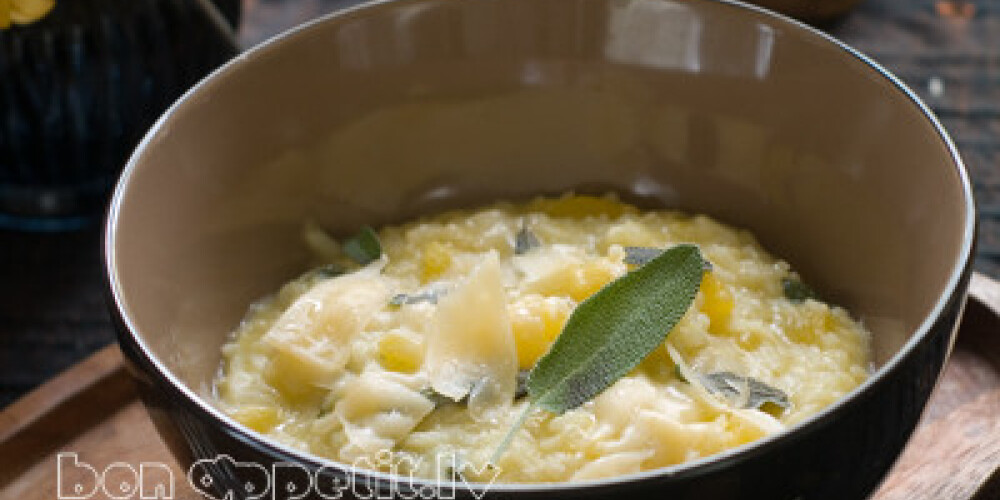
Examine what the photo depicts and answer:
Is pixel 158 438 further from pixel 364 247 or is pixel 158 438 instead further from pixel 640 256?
pixel 640 256

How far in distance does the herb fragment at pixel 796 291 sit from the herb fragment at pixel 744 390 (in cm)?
30

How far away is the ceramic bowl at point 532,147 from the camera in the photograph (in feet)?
6.84

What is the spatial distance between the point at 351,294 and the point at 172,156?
35cm

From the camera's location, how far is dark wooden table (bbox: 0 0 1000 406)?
8.59ft

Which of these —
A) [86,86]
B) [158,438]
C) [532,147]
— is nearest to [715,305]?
[532,147]

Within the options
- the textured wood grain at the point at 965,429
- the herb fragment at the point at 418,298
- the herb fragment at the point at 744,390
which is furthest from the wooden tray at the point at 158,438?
the herb fragment at the point at 418,298

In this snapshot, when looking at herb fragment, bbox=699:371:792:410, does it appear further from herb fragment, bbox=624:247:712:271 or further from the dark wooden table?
the dark wooden table

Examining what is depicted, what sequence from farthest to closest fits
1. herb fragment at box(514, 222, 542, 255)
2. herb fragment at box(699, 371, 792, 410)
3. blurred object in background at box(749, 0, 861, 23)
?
blurred object in background at box(749, 0, 861, 23) < herb fragment at box(514, 222, 542, 255) < herb fragment at box(699, 371, 792, 410)

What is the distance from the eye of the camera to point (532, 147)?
250 cm

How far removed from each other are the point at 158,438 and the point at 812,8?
70.2 inches

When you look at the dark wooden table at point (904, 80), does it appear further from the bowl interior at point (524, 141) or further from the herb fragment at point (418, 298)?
the herb fragment at point (418, 298)

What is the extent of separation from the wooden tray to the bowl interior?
0.63 feet

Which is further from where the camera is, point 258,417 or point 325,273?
point 325,273

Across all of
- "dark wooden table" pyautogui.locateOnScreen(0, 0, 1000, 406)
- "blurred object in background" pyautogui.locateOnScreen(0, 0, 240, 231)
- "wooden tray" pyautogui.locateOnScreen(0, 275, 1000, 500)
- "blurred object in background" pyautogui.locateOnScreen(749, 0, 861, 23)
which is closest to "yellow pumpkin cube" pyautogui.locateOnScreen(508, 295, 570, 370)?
"wooden tray" pyautogui.locateOnScreen(0, 275, 1000, 500)
